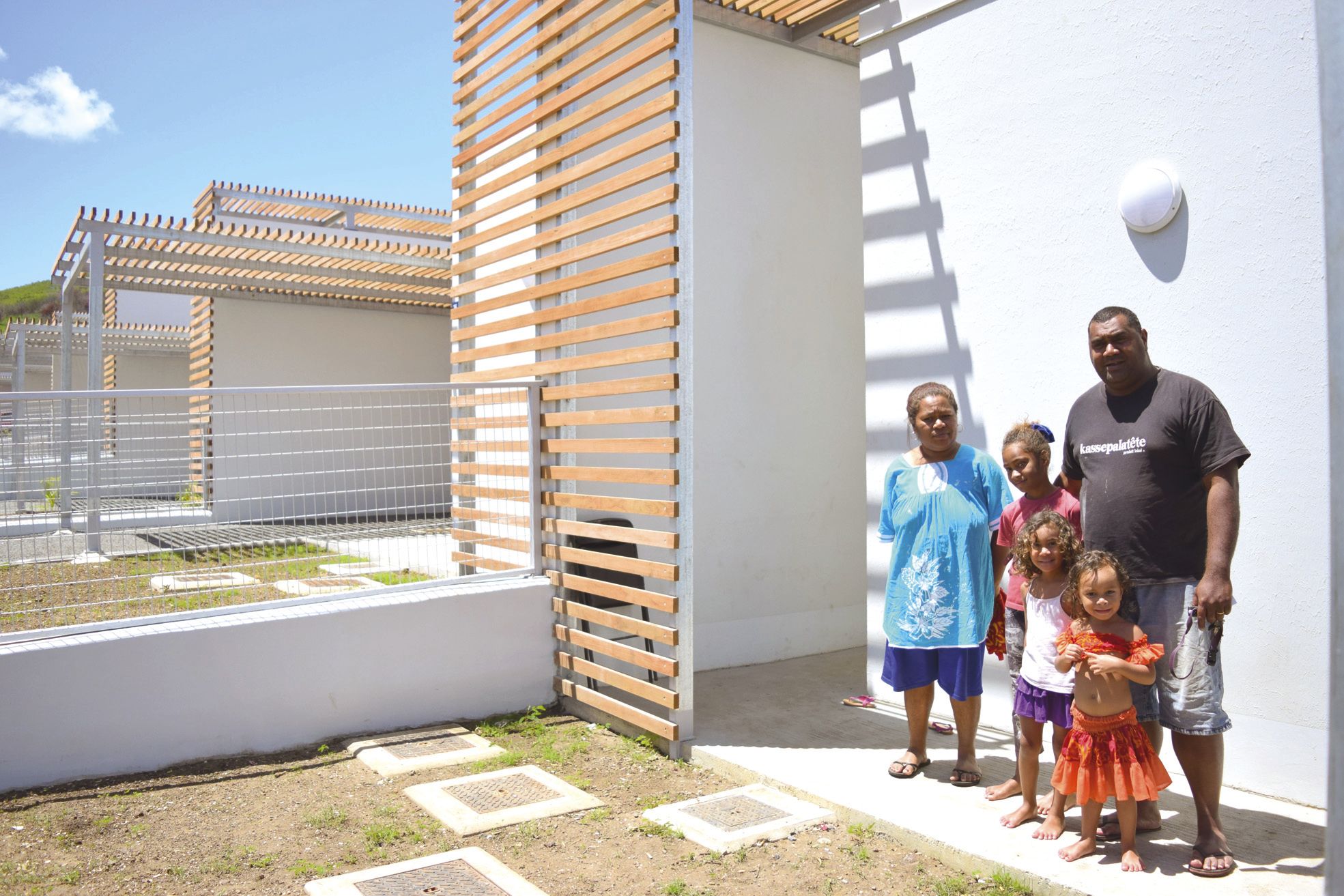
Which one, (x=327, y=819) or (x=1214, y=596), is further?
(x=327, y=819)

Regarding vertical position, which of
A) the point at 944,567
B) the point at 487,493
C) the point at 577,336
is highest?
the point at 577,336

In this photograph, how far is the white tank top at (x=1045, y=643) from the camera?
3.14 metres

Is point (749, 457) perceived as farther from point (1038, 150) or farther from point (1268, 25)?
point (1268, 25)

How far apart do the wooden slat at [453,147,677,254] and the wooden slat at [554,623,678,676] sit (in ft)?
7.12

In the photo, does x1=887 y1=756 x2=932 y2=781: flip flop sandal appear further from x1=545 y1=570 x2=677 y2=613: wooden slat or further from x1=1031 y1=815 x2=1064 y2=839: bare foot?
x1=545 y1=570 x2=677 y2=613: wooden slat

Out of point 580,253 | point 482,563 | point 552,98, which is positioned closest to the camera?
point 580,253

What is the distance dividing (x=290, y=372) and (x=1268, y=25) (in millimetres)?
12671

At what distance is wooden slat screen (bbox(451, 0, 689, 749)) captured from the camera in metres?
4.32

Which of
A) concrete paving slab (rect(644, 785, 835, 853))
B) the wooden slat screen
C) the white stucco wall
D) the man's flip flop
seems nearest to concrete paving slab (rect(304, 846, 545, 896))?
concrete paving slab (rect(644, 785, 835, 853))

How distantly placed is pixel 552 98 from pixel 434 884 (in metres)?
3.85

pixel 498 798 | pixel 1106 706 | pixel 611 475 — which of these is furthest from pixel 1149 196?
pixel 498 798

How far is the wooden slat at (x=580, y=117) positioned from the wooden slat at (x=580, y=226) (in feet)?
1.45

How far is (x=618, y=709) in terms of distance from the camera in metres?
4.69

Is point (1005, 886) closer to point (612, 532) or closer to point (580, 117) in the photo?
point (612, 532)
